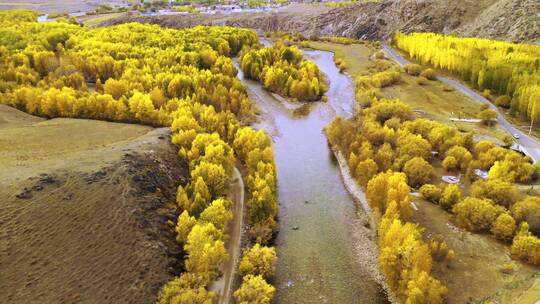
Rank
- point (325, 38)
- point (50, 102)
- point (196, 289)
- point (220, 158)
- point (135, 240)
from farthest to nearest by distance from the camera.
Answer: point (325, 38) < point (50, 102) < point (220, 158) < point (135, 240) < point (196, 289)

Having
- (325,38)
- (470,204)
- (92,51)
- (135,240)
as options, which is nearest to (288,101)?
(92,51)

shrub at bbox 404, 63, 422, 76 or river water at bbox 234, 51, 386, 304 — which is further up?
shrub at bbox 404, 63, 422, 76

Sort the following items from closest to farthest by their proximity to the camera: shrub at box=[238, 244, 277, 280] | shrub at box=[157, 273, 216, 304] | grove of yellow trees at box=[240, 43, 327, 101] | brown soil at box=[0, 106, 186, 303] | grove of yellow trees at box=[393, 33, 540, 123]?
shrub at box=[157, 273, 216, 304] < brown soil at box=[0, 106, 186, 303] < shrub at box=[238, 244, 277, 280] < grove of yellow trees at box=[393, 33, 540, 123] < grove of yellow trees at box=[240, 43, 327, 101]

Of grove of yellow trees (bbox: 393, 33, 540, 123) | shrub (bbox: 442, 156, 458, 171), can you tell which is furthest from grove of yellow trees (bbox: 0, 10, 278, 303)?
grove of yellow trees (bbox: 393, 33, 540, 123)

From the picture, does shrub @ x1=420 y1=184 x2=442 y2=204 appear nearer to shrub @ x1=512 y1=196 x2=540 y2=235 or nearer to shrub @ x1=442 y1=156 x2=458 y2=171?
shrub @ x1=442 y1=156 x2=458 y2=171

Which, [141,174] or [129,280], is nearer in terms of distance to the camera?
[129,280]

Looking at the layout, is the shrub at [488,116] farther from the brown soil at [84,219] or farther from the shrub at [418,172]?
the brown soil at [84,219]

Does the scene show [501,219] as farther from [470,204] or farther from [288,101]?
[288,101]

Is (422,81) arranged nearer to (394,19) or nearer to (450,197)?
(450,197)
